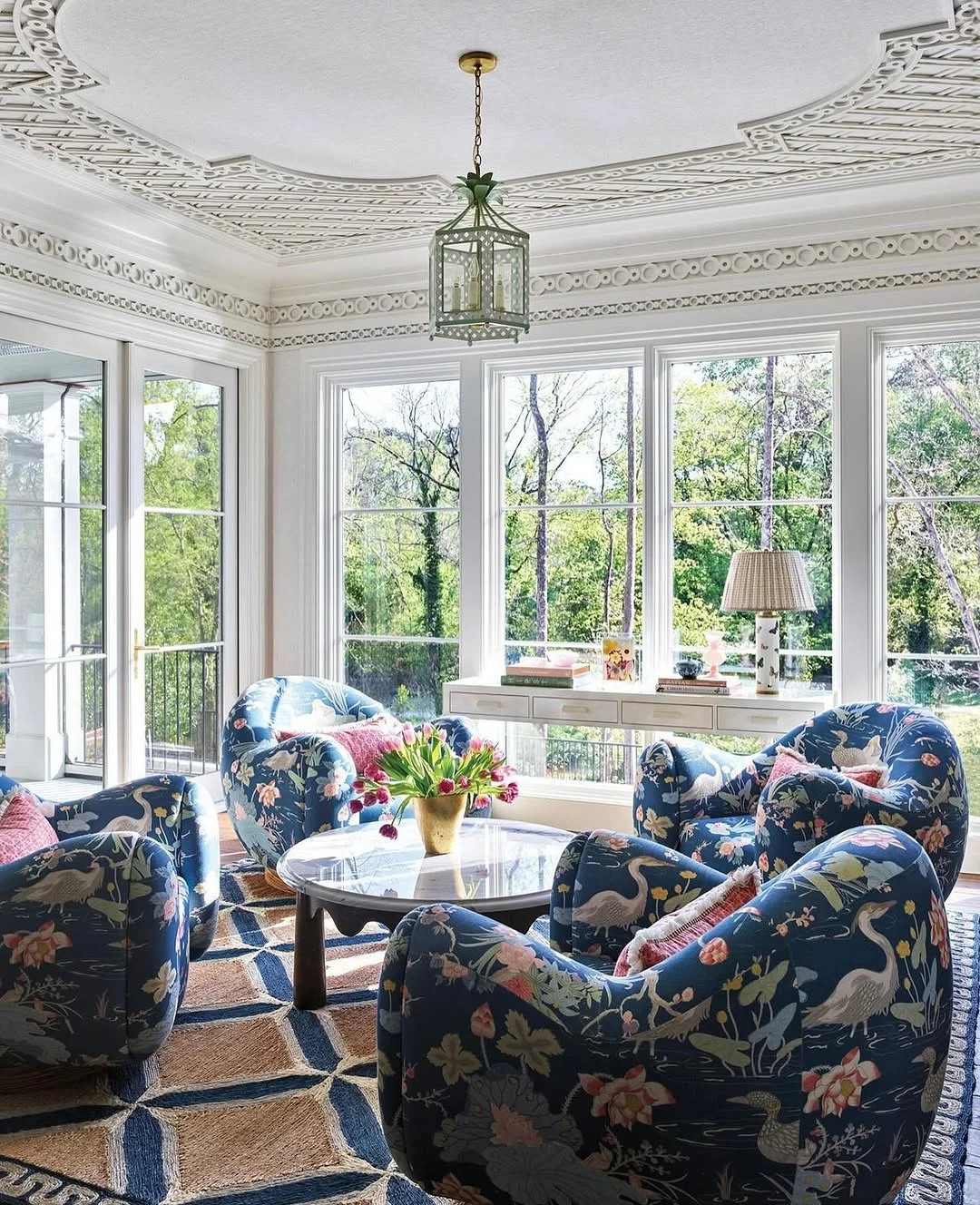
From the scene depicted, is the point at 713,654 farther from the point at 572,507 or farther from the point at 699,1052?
the point at 699,1052

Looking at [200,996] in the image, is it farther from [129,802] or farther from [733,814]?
[733,814]

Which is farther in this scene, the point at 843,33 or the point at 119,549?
the point at 119,549

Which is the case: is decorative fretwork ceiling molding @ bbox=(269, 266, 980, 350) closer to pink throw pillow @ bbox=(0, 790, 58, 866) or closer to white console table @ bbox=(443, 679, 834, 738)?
white console table @ bbox=(443, 679, 834, 738)

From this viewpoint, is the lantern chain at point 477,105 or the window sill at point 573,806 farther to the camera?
the window sill at point 573,806

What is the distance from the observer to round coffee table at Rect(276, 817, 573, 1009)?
258 centimetres

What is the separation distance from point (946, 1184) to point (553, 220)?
147 inches

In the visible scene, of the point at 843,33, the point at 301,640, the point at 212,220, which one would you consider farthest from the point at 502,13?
the point at 301,640

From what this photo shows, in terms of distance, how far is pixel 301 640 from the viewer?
5453 millimetres

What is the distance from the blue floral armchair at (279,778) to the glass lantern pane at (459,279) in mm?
1599

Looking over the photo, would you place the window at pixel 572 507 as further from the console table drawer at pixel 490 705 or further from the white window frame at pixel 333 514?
the white window frame at pixel 333 514

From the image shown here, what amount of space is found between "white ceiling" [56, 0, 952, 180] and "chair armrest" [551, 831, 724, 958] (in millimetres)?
2160

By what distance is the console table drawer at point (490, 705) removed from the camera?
462cm

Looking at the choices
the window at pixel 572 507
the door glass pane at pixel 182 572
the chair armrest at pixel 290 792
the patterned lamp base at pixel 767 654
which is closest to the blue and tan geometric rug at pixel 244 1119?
the chair armrest at pixel 290 792

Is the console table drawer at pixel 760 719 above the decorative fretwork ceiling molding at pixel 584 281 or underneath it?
→ underneath
